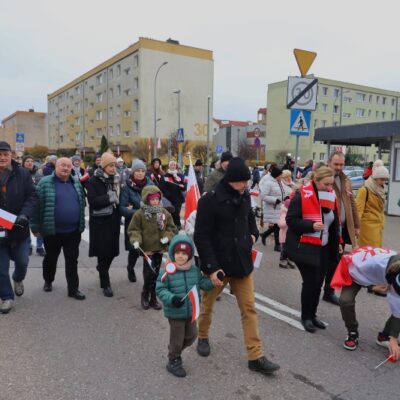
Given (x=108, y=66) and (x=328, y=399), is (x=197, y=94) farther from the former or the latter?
(x=328, y=399)

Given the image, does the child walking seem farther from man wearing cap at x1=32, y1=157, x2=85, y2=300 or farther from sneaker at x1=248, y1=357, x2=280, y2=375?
sneaker at x1=248, y1=357, x2=280, y2=375

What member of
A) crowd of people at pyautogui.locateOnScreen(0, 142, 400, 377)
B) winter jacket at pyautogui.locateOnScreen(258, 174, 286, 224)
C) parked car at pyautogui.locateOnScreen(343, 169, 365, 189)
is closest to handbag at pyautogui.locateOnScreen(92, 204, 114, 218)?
crowd of people at pyautogui.locateOnScreen(0, 142, 400, 377)

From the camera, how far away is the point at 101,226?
548 centimetres

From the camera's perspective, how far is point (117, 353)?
→ 3834mm

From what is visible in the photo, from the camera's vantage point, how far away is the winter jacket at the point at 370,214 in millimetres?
5787

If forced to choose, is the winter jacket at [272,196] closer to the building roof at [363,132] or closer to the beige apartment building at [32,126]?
the building roof at [363,132]

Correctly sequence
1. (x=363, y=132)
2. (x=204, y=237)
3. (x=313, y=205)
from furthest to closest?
(x=363, y=132)
(x=313, y=205)
(x=204, y=237)

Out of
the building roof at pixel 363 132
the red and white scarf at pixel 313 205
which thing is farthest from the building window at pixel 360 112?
the red and white scarf at pixel 313 205

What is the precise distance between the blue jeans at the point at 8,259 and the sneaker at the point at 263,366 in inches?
121

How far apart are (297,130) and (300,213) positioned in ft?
11.6

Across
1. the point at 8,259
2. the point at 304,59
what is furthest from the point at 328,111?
the point at 8,259

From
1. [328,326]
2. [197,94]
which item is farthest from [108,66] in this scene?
[328,326]

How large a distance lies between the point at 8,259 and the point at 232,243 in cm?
293

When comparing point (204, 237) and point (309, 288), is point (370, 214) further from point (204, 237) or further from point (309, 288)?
point (204, 237)
